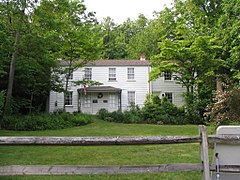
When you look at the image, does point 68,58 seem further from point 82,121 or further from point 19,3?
point 19,3

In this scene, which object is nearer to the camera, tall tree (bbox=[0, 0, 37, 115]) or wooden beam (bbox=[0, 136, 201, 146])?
wooden beam (bbox=[0, 136, 201, 146])

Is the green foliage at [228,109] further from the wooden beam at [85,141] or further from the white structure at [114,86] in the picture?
the white structure at [114,86]

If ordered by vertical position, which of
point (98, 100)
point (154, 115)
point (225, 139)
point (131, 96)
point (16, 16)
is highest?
point (16, 16)

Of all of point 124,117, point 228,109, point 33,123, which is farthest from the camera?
point 124,117

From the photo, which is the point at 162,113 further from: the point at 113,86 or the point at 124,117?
the point at 113,86

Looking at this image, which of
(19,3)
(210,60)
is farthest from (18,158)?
(210,60)

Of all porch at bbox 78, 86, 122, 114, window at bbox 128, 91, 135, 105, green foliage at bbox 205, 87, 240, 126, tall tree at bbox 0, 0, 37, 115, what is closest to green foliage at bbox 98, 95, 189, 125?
porch at bbox 78, 86, 122, 114

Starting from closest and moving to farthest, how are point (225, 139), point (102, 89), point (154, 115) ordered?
point (225, 139) < point (154, 115) < point (102, 89)

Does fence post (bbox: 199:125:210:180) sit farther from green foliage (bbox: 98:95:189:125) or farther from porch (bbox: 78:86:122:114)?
porch (bbox: 78:86:122:114)

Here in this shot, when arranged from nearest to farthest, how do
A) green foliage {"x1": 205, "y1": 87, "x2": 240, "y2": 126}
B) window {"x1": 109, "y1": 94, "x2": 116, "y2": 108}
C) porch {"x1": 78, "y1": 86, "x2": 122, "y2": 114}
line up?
green foliage {"x1": 205, "y1": 87, "x2": 240, "y2": 126}, porch {"x1": 78, "y1": 86, "x2": 122, "y2": 114}, window {"x1": 109, "y1": 94, "x2": 116, "y2": 108}

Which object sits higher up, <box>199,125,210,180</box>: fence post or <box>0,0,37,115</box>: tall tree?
<box>0,0,37,115</box>: tall tree

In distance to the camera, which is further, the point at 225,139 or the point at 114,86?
the point at 114,86

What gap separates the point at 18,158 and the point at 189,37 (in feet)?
57.3

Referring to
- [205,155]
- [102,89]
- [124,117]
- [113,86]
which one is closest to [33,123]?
[124,117]
